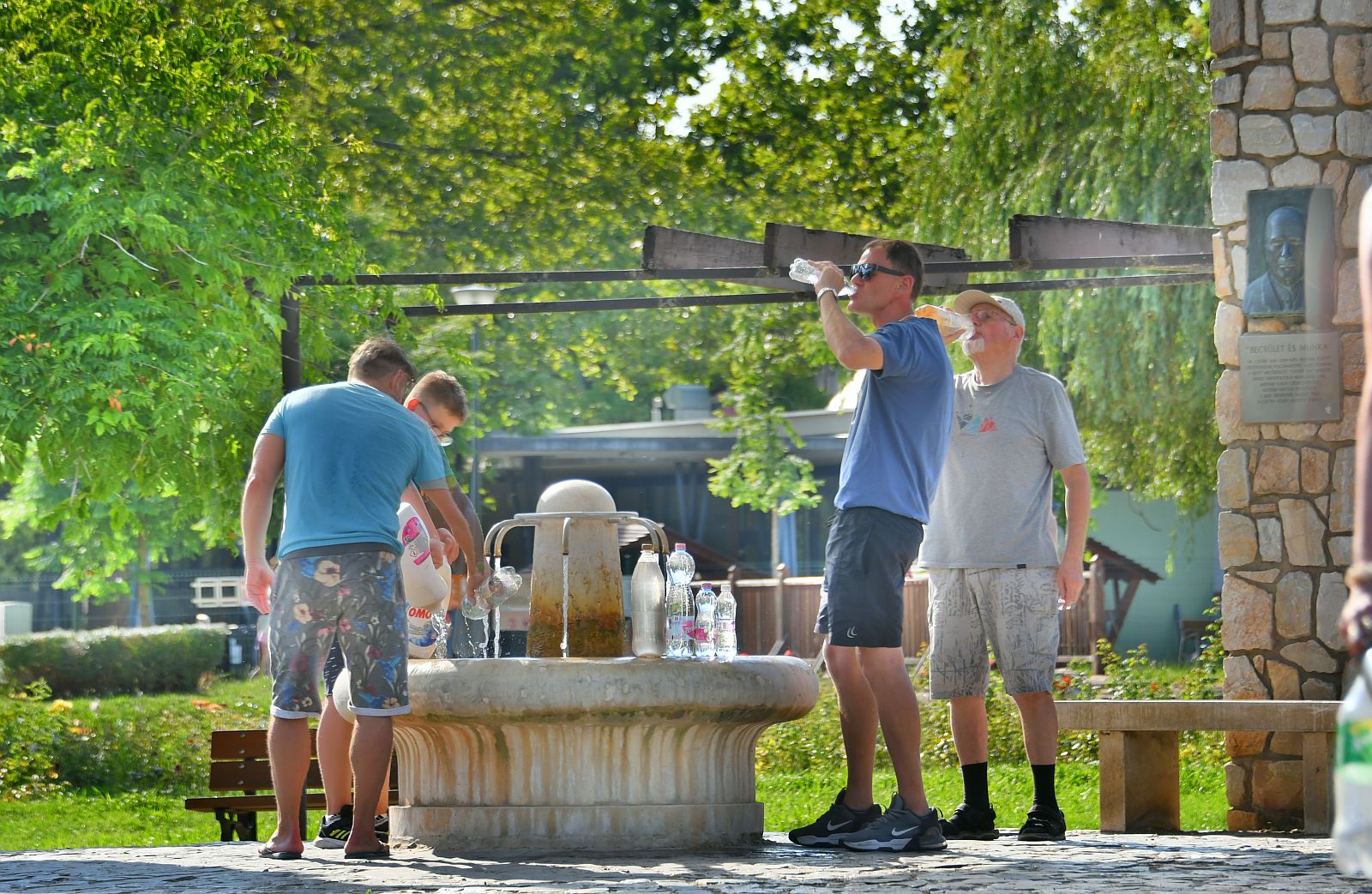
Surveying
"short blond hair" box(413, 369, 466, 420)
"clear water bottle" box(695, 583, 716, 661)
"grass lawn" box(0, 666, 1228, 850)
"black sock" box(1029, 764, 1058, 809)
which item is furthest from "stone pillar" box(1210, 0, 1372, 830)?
"short blond hair" box(413, 369, 466, 420)

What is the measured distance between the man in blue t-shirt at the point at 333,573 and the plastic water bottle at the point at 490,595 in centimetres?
76

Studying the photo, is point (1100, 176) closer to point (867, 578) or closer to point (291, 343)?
point (291, 343)

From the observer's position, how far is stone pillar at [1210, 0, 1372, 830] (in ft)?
24.7

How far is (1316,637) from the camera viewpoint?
24.7 ft

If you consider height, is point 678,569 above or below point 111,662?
above

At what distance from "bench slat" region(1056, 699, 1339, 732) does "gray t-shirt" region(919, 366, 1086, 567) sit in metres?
0.79

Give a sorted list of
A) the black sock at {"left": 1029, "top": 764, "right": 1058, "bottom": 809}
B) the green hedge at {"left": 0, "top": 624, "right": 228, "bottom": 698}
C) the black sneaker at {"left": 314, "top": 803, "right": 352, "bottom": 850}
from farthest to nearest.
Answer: the green hedge at {"left": 0, "top": 624, "right": 228, "bottom": 698} → the black sock at {"left": 1029, "top": 764, "right": 1058, "bottom": 809} → the black sneaker at {"left": 314, "top": 803, "right": 352, "bottom": 850}

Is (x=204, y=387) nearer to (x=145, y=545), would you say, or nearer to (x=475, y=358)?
(x=475, y=358)

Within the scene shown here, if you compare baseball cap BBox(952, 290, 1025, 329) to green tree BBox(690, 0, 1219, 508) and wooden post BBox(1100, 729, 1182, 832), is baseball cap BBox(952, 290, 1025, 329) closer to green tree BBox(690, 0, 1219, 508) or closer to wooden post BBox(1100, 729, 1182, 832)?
wooden post BBox(1100, 729, 1182, 832)

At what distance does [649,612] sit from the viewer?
6.68 meters

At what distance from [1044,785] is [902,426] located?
1.60 metres

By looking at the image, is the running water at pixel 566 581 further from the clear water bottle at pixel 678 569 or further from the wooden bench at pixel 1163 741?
the wooden bench at pixel 1163 741

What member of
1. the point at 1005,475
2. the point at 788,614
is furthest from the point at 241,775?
the point at 788,614

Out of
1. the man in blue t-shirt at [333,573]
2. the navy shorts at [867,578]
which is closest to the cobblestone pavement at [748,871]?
the man in blue t-shirt at [333,573]
